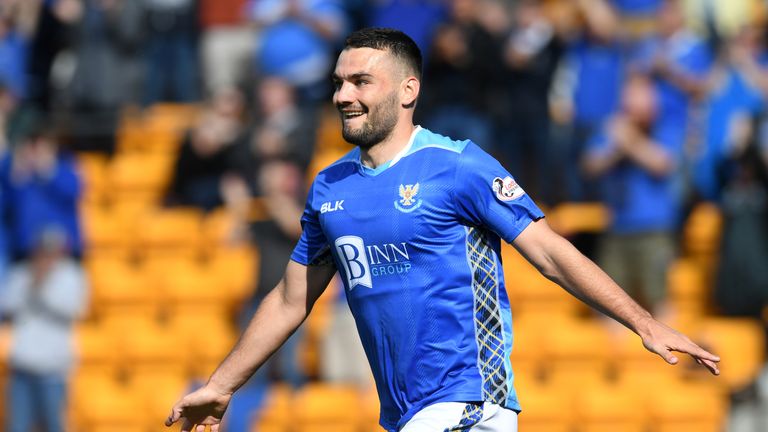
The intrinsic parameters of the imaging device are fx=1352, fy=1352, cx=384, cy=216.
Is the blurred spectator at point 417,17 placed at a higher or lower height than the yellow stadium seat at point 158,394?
higher

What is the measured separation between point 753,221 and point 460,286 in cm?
636

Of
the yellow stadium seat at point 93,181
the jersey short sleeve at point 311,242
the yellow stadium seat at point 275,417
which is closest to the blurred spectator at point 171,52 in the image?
the yellow stadium seat at point 93,181

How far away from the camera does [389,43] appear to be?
201 inches

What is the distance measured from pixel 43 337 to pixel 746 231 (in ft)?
18.6

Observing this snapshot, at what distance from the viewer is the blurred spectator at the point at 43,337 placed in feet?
35.0

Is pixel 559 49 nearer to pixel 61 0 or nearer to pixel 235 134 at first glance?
pixel 235 134

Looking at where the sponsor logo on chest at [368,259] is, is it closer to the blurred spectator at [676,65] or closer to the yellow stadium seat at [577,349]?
the yellow stadium seat at [577,349]

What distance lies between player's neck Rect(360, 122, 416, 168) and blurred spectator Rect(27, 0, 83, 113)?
8862mm

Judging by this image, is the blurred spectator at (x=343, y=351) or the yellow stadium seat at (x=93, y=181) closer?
the blurred spectator at (x=343, y=351)

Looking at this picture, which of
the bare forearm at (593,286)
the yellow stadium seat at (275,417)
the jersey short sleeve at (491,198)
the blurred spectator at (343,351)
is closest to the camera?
the bare forearm at (593,286)

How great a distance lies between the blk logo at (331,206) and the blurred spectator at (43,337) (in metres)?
6.09

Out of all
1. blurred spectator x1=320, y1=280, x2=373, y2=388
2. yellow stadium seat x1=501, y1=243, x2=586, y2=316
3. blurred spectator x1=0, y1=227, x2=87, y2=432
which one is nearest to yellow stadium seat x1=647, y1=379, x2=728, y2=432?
yellow stadium seat x1=501, y1=243, x2=586, y2=316

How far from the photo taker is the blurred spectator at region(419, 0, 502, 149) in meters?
11.3

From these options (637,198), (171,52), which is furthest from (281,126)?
(637,198)
